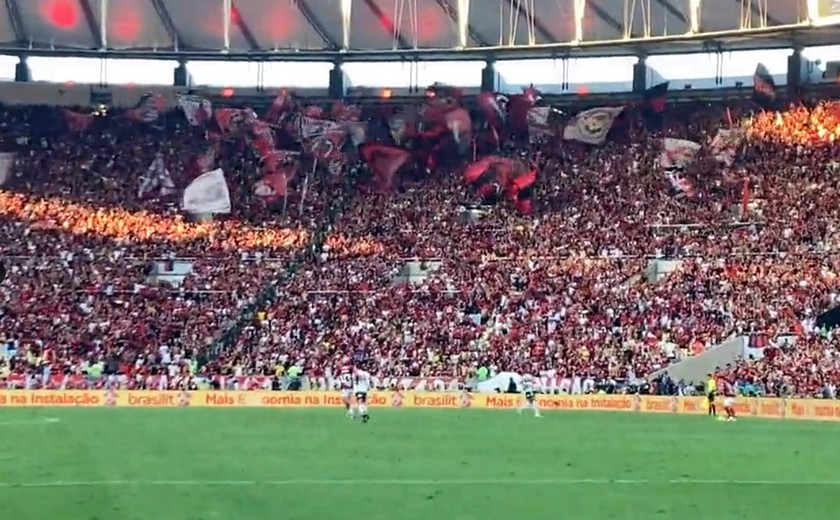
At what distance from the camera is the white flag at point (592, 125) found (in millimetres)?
62125

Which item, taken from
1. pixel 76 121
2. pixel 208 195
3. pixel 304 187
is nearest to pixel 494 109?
pixel 304 187

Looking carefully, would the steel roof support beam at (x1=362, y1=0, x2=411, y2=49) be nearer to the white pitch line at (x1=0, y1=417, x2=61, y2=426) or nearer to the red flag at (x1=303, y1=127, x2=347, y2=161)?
the red flag at (x1=303, y1=127, x2=347, y2=161)

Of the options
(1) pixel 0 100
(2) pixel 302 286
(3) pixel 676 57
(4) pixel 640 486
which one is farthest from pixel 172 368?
(4) pixel 640 486

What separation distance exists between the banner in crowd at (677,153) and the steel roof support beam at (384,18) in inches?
470

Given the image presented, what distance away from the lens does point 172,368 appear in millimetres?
49938

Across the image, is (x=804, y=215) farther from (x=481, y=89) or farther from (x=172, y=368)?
(x=172, y=368)

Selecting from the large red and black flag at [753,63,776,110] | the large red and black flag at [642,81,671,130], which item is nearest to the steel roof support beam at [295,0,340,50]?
the large red and black flag at [642,81,671,130]

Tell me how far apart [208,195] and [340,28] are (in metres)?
9.21

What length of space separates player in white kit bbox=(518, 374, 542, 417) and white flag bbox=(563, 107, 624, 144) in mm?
19089

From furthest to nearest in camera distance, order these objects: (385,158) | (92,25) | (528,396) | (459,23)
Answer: (385,158) → (92,25) → (459,23) → (528,396)

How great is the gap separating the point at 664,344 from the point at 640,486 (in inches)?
1090

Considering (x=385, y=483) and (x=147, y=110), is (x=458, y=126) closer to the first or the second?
(x=147, y=110)

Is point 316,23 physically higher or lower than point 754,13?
higher

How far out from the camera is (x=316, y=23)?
6181 centimetres
